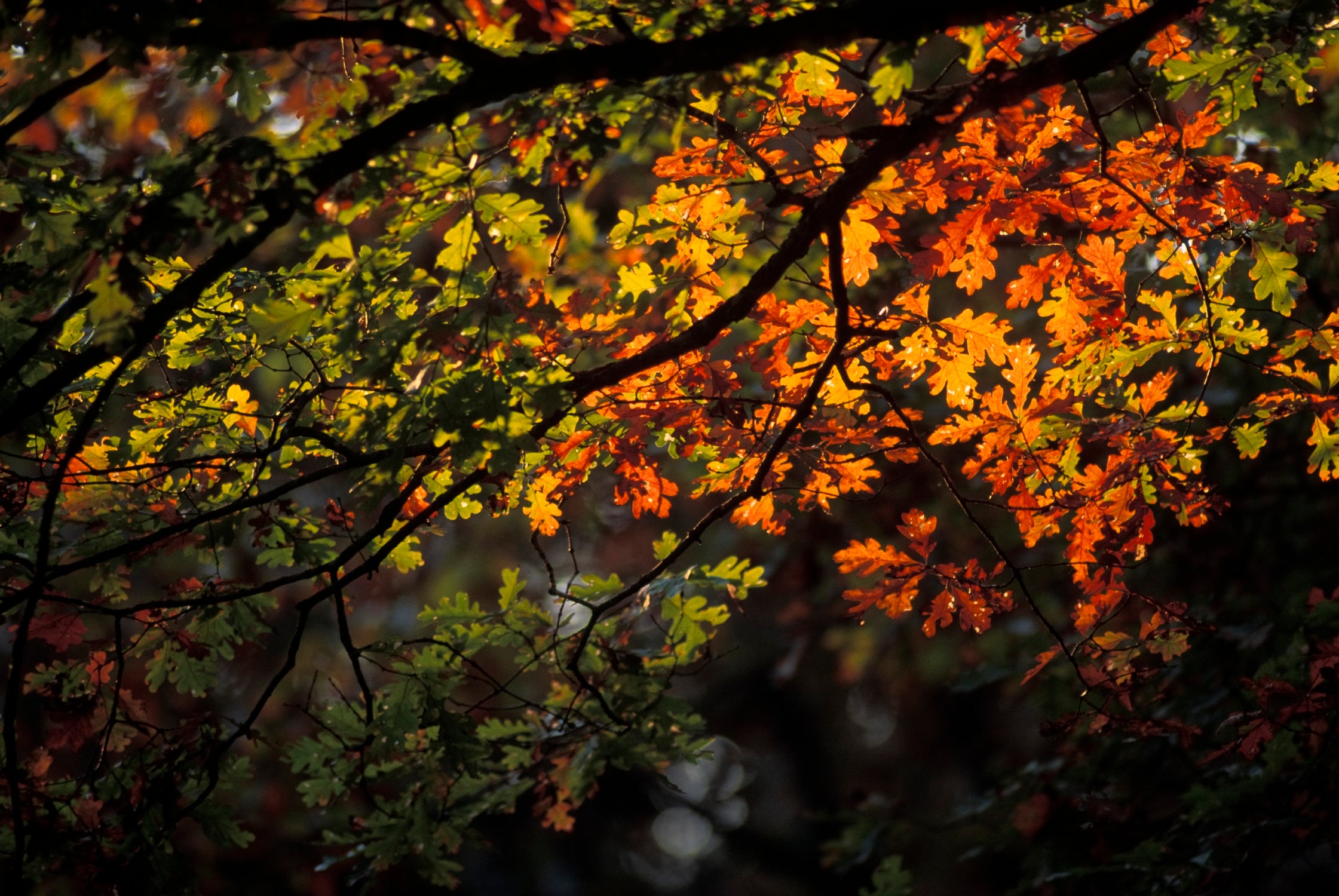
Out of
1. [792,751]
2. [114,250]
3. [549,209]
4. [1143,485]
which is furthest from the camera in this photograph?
[792,751]

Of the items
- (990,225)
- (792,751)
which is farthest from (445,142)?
(792,751)

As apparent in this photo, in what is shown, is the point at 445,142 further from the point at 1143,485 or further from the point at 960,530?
the point at 960,530

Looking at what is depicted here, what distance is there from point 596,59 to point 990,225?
45.7 inches

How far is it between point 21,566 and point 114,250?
1497 millimetres

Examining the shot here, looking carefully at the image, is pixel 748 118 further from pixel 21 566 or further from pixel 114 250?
pixel 21 566

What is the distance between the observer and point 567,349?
8.05 feet

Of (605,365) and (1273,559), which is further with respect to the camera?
(1273,559)

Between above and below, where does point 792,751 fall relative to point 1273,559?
above

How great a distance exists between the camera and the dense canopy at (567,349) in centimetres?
177

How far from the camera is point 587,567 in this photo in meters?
12.7

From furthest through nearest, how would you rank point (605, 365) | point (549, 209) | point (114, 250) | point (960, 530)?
point (549, 209) → point (960, 530) → point (605, 365) → point (114, 250)

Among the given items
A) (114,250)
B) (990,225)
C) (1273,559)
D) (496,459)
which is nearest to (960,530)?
(1273,559)

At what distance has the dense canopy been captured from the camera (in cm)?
177

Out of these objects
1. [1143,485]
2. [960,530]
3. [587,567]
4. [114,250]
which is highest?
[587,567]
